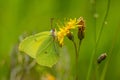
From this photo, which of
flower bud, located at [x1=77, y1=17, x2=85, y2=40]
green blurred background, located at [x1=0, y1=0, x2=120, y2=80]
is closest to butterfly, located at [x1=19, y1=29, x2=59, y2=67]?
flower bud, located at [x1=77, y1=17, x2=85, y2=40]

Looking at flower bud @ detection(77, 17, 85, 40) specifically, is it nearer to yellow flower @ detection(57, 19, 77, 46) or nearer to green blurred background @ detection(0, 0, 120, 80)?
yellow flower @ detection(57, 19, 77, 46)

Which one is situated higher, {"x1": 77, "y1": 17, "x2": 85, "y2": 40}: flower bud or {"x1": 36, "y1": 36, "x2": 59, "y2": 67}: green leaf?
{"x1": 77, "y1": 17, "x2": 85, "y2": 40}: flower bud

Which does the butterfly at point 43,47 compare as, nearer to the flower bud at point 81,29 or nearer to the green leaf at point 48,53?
the green leaf at point 48,53

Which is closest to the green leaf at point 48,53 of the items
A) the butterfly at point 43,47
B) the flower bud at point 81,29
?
the butterfly at point 43,47

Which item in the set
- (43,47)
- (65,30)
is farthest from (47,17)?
(65,30)

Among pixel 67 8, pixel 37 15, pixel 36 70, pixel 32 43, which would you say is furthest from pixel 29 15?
pixel 32 43

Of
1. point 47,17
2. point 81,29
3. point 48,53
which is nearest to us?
point 81,29

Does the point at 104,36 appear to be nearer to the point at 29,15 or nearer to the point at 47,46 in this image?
the point at 29,15

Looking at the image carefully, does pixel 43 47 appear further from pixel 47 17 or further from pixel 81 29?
pixel 47 17
